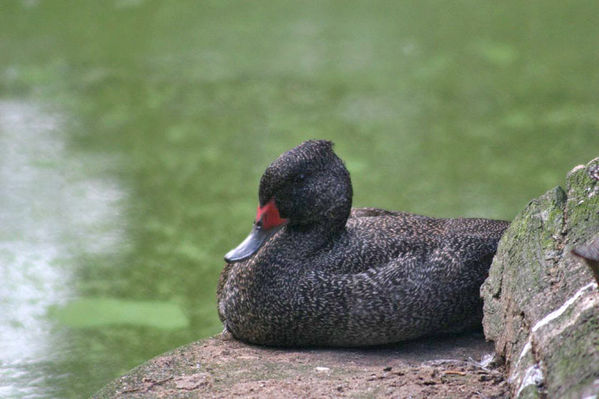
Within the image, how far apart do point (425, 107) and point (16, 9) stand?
3803 millimetres

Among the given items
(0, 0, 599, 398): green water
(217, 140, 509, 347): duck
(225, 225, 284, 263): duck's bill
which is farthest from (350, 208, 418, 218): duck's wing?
(0, 0, 599, 398): green water

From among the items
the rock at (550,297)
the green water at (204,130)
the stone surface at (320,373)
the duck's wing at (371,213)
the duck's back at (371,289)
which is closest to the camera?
the rock at (550,297)

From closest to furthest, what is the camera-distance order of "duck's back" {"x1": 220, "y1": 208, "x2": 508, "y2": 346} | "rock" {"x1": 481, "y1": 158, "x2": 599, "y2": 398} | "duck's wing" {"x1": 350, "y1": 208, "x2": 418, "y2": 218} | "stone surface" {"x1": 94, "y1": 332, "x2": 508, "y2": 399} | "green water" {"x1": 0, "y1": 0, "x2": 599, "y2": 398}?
"rock" {"x1": 481, "y1": 158, "x2": 599, "y2": 398} → "stone surface" {"x1": 94, "y1": 332, "x2": 508, "y2": 399} → "duck's back" {"x1": 220, "y1": 208, "x2": 508, "y2": 346} → "duck's wing" {"x1": 350, "y1": 208, "x2": 418, "y2": 218} → "green water" {"x1": 0, "y1": 0, "x2": 599, "y2": 398}

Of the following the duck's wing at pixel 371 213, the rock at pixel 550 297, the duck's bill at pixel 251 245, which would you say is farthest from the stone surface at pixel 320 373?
the duck's wing at pixel 371 213

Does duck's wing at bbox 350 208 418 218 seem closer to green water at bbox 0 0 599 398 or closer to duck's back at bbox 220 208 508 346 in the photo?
duck's back at bbox 220 208 508 346

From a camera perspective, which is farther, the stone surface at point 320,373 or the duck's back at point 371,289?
the duck's back at point 371,289

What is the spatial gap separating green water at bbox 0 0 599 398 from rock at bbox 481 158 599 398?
1657 millimetres

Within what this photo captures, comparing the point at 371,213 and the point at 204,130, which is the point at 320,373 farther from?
the point at 204,130

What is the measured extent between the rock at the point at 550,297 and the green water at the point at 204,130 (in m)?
1.66

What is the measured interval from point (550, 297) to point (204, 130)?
3.84 m

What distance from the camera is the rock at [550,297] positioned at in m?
2.27

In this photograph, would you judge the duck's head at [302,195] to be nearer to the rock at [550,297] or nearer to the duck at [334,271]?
the duck at [334,271]

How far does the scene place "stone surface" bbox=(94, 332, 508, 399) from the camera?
2807mm

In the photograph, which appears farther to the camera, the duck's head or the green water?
the green water
